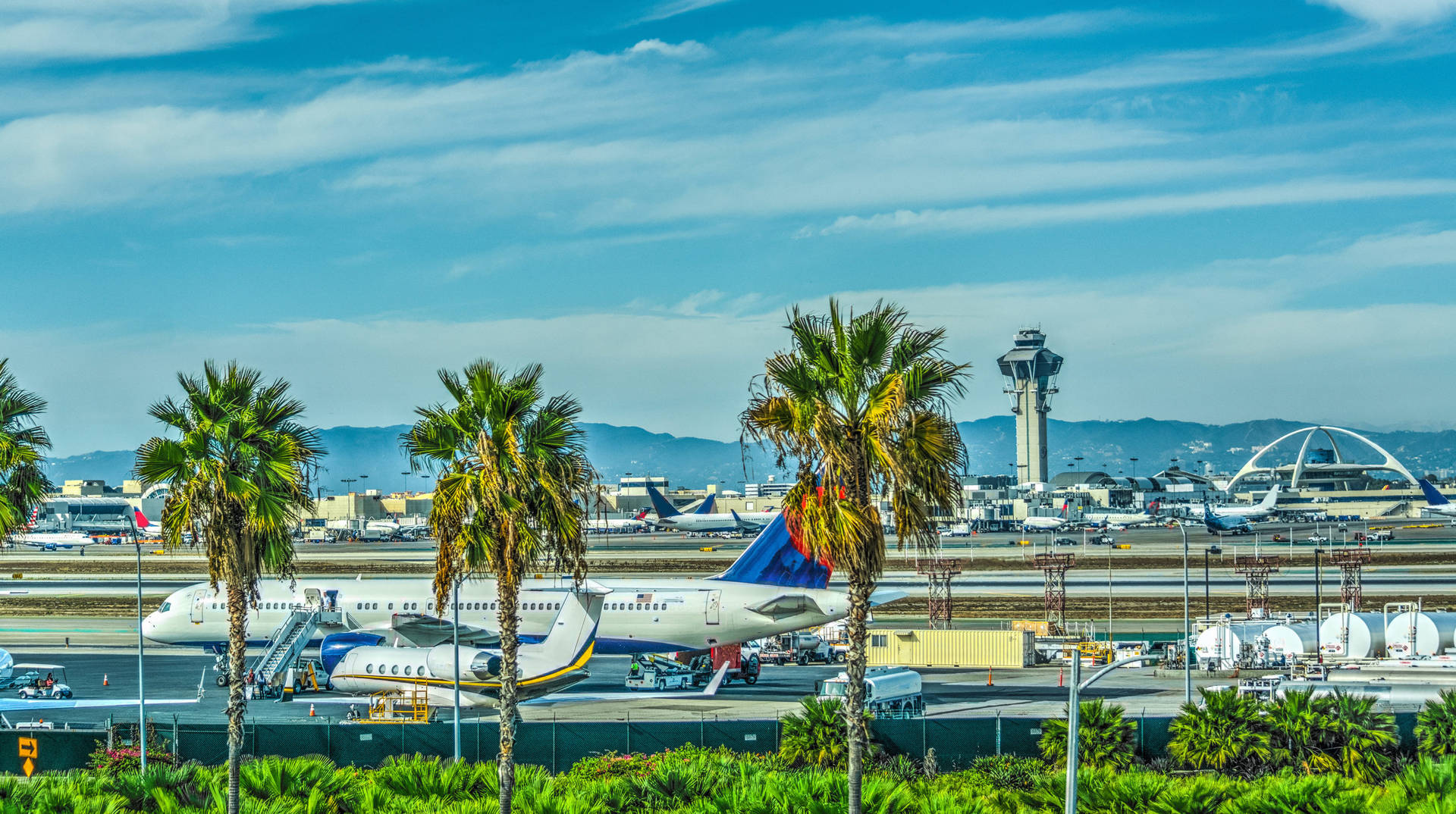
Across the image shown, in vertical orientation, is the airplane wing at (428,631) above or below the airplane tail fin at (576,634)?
below

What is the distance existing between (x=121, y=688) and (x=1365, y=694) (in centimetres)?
4942

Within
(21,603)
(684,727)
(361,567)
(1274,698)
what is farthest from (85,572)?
(1274,698)

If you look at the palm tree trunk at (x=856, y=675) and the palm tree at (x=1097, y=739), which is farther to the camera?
the palm tree at (x=1097, y=739)

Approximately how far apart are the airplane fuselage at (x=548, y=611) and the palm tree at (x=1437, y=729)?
25596 millimetres

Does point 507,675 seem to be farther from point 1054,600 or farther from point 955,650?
point 1054,600

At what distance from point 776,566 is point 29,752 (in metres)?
31.3

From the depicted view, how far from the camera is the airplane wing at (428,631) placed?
59888 mm

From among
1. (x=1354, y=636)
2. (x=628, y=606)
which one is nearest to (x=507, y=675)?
(x=628, y=606)

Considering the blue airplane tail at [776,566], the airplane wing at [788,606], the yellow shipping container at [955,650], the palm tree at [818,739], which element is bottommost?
the yellow shipping container at [955,650]

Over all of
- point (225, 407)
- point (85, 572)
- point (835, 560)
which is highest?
point (225, 407)

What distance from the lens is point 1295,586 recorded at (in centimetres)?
10681

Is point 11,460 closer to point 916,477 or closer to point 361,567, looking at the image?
point 916,477

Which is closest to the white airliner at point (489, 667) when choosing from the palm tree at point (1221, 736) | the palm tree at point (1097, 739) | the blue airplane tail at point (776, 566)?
the blue airplane tail at point (776, 566)

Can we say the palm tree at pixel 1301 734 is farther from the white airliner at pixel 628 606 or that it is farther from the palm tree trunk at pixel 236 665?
the palm tree trunk at pixel 236 665
